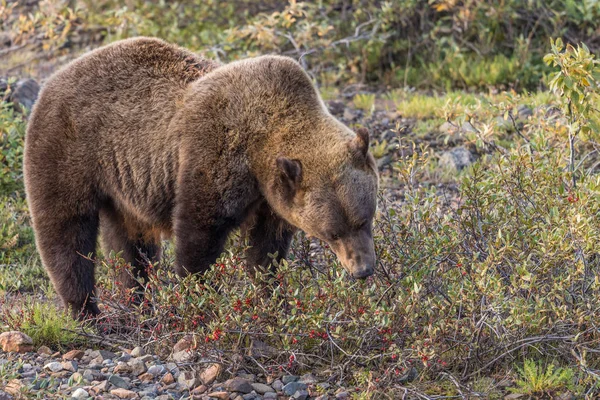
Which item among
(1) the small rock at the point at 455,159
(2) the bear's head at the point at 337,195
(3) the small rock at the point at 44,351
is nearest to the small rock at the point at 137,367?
(3) the small rock at the point at 44,351

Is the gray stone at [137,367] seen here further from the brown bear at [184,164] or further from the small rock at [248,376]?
the brown bear at [184,164]

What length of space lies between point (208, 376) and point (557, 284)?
1891 millimetres

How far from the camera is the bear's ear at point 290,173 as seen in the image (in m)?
5.05

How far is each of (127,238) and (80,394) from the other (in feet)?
6.28

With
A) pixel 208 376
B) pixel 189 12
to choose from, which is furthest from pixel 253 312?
pixel 189 12

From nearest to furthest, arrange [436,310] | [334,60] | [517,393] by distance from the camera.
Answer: [517,393] < [436,310] < [334,60]

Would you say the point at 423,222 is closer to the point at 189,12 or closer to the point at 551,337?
the point at 551,337

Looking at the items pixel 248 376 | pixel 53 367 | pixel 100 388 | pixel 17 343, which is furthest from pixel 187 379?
pixel 17 343

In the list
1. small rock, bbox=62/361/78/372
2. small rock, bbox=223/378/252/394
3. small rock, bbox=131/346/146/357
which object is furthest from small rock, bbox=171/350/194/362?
small rock, bbox=62/361/78/372

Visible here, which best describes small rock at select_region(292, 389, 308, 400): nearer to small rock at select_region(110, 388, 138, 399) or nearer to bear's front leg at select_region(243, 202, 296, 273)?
small rock at select_region(110, 388, 138, 399)

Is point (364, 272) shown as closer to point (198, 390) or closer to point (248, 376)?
point (248, 376)

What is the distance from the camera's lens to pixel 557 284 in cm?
469

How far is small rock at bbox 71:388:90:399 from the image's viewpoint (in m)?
4.45

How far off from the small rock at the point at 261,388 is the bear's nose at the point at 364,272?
76 centimetres
